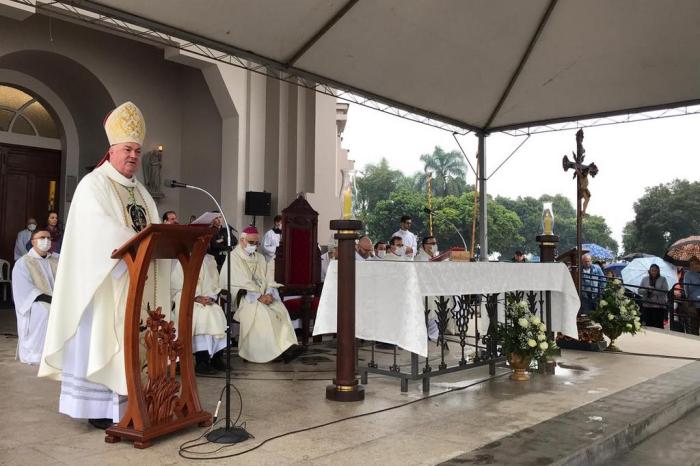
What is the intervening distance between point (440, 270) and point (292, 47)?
11.0ft

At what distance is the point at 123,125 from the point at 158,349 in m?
1.32

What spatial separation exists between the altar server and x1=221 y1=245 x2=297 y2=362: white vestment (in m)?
2.42

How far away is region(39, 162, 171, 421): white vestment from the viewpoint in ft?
10.8

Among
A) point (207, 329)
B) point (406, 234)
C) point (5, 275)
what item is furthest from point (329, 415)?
point (5, 275)

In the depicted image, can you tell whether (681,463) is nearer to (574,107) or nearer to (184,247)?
(184,247)

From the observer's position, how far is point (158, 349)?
3264mm

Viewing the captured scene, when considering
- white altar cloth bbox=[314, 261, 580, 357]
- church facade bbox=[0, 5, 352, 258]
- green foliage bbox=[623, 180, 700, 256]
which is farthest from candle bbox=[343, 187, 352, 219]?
green foliage bbox=[623, 180, 700, 256]

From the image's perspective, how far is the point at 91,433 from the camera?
3398 millimetres

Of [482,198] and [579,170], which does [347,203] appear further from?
[482,198]

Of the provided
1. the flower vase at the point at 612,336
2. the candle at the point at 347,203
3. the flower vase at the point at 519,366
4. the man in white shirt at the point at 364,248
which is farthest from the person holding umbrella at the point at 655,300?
the candle at the point at 347,203

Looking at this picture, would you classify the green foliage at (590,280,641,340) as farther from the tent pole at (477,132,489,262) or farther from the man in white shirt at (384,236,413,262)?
the tent pole at (477,132,489,262)

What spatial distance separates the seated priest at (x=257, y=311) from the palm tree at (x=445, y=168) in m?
45.9

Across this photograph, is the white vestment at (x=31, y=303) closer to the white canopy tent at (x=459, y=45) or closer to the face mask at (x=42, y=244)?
the face mask at (x=42, y=244)

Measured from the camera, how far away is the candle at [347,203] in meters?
4.50
